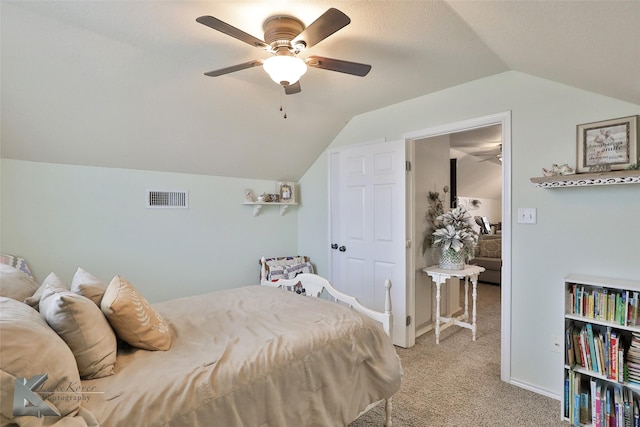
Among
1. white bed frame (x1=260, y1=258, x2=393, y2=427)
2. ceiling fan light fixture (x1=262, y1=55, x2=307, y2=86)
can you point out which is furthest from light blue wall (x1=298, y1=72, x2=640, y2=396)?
ceiling fan light fixture (x1=262, y1=55, x2=307, y2=86)

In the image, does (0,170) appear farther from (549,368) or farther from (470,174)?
(470,174)

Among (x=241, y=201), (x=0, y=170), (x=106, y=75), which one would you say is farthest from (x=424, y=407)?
(x=0, y=170)

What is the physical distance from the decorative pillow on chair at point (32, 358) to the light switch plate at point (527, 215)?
109 inches

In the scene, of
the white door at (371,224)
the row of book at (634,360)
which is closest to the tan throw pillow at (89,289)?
the white door at (371,224)

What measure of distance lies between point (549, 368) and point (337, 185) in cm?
253

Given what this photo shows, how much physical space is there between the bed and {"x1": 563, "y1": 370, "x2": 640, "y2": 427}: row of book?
1.17 metres

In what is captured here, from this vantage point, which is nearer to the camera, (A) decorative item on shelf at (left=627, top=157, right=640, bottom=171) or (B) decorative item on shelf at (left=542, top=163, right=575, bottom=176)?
(A) decorative item on shelf at (left=627, top=157, right=640, bottom=171)

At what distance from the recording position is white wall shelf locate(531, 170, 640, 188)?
5.92 ft

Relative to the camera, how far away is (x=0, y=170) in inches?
93.6

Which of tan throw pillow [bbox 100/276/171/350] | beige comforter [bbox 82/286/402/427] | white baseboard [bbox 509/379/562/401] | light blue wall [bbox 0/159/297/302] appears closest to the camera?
beige comforter [bbox 82/286/402/427]

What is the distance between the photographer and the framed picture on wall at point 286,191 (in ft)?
13.2

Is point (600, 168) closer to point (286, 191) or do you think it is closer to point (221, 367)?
point (221, 367)

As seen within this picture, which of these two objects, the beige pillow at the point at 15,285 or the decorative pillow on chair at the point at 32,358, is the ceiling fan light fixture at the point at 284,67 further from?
the beige pillow at the point at 15,285

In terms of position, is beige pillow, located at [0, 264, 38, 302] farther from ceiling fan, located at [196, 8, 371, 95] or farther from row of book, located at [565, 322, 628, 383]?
row of book, located at [565, 322, 628, 383]
